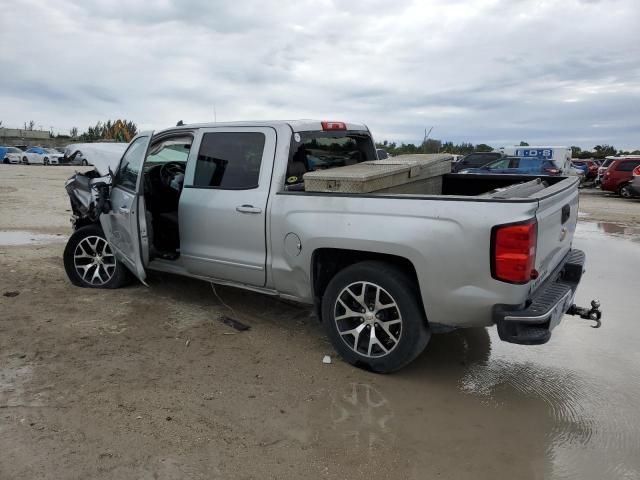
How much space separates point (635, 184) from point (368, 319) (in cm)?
1813

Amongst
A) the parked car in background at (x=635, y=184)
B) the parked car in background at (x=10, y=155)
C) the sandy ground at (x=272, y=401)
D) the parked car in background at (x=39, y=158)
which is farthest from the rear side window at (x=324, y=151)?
the parked car in background at (x=10, y=155)

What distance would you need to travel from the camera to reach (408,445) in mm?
3096

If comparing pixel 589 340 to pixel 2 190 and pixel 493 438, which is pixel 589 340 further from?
pixel 2 190

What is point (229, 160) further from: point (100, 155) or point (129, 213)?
point (100, 155)

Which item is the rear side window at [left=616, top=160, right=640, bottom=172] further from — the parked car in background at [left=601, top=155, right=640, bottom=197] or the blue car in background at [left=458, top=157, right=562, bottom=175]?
the blue car in background at [left=458, top=157, right=562, bottom=175]

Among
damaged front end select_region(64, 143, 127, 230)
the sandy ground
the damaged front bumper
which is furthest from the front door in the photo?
the damaged front bumper

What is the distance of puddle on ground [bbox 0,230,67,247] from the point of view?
27.5 feet

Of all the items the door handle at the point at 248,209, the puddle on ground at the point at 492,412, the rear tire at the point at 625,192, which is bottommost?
the puddle on ground at the point at 492,412

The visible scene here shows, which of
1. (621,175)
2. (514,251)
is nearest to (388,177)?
(514,251)

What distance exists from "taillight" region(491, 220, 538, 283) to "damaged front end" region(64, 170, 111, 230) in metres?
3.90

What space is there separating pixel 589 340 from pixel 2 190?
17.6 meters

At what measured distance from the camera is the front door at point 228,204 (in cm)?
448

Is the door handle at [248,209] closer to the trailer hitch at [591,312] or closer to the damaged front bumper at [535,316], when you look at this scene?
the damaged front bumper at [535,316]

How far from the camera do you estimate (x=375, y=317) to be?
385 centimetres
